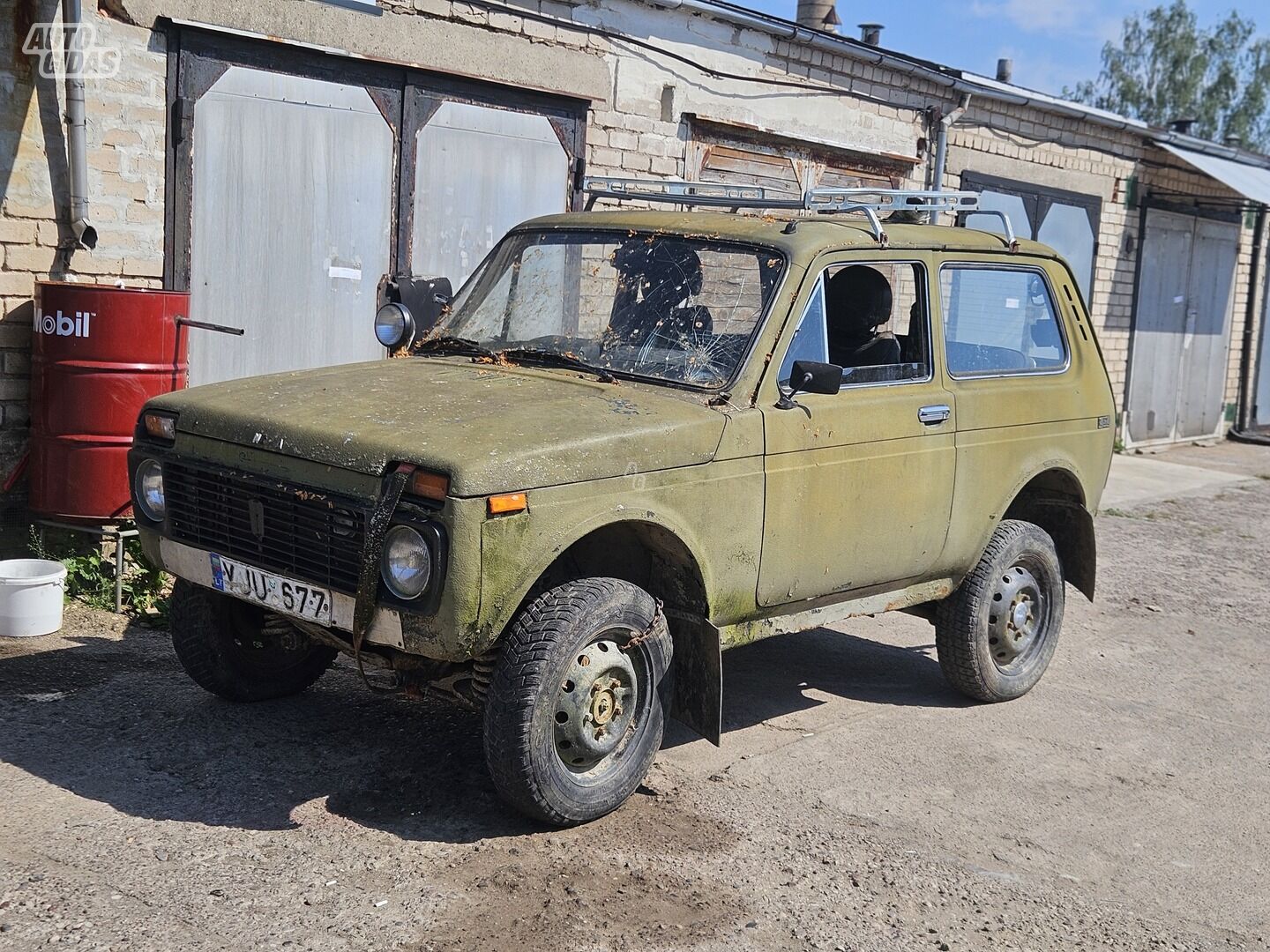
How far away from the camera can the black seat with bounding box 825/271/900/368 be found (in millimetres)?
5242

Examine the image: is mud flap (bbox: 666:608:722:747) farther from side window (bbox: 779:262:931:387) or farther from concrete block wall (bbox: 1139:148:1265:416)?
concrete block wall (bbox: 1139:148:1265:416)

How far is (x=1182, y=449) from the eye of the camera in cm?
1622

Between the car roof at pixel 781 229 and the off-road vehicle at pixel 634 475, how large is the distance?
17mm

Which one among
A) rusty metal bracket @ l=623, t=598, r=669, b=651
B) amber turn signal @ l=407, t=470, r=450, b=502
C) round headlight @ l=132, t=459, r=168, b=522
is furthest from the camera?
round headlight @ l=132, t=459, r=168, b=522

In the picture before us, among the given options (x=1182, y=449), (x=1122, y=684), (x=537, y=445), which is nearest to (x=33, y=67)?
(x=537, y=445)

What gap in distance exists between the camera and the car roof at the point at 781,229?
5000 mm

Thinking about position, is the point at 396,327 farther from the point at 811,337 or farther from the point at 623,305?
the point at 811,337

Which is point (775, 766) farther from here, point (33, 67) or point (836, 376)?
point (33, 67)

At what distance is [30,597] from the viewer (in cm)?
579

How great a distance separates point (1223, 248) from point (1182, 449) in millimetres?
2754

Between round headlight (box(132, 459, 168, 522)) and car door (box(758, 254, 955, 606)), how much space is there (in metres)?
2.05

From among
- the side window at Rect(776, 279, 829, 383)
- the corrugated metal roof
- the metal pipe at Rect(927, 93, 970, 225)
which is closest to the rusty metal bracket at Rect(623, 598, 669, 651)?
the side window at Rect(776, 279, 829, 383)

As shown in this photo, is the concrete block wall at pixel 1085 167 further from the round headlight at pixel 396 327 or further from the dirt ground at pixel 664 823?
the round headlight at pixel 396 327

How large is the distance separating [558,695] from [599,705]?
0.20 m
